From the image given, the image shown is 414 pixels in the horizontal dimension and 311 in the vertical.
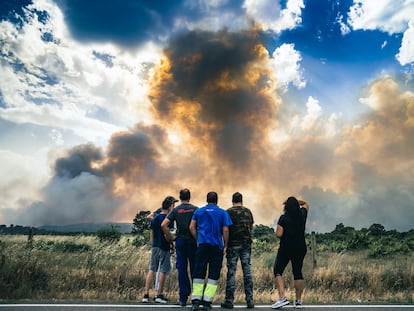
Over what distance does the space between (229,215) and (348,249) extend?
28.7 metres

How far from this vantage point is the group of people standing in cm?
708

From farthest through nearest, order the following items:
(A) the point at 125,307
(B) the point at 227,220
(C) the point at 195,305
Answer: (B) the point at 227,220 → (A) the point at 125,307 → (C) the point at 195,305

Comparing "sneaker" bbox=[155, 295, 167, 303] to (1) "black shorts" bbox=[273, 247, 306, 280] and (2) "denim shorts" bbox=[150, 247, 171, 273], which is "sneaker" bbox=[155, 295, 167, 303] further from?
(1) "black shorts" bbox=[273, 247, 306, 280]

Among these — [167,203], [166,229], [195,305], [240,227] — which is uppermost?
[167,203]

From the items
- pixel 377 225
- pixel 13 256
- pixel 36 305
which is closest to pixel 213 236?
pixel 36 305

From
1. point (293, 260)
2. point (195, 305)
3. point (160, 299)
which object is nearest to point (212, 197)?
point (195, 305)

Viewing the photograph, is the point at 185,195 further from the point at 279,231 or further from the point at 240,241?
the point at 279,231

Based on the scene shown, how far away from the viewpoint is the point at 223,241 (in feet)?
23.8

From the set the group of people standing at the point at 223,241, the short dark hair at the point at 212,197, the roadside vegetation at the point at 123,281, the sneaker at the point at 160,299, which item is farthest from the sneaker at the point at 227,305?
the short dark hair at the point at 212,197

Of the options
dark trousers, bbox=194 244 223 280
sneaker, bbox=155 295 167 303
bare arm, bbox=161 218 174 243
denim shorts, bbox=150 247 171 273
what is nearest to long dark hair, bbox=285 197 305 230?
dark trousers, bbox=194 244 223 280

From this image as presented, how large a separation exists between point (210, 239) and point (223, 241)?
350 millimetres

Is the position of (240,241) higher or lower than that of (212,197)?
lower

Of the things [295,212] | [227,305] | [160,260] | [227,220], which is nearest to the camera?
[227,305]

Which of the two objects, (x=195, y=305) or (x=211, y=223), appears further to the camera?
(x=211, y=223)
